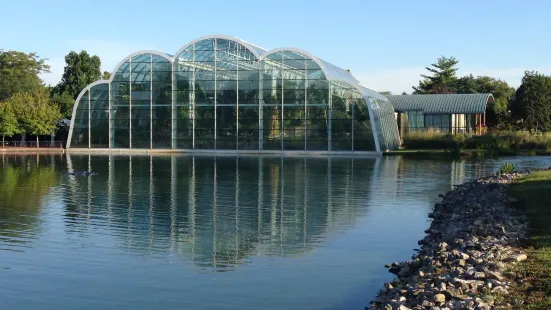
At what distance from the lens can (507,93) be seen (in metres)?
95.1

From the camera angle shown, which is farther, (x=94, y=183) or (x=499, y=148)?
(x=499, y=148)

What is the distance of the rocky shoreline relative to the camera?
10.5 metres

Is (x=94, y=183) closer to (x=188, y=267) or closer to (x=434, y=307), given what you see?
(x=188, y=267)

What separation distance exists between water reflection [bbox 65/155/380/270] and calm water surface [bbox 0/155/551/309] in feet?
0.16

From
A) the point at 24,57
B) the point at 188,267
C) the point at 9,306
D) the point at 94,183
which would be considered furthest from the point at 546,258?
the point at 24,57

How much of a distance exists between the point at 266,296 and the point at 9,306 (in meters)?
4.57

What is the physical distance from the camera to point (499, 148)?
57.8 meters

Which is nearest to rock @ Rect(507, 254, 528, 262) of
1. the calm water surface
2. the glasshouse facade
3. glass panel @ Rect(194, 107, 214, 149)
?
the calm water surface

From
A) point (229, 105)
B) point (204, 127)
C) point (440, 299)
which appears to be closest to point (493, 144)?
point (229, 105)

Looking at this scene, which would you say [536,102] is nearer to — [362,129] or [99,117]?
[362,129]

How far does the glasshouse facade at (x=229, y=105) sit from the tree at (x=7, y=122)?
714cm

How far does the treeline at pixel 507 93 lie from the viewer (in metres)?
73.2

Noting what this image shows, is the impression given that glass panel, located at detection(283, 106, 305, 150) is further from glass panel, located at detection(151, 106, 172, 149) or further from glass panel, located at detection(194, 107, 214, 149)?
glass panel, located at detection(151, 106, 172, 149)

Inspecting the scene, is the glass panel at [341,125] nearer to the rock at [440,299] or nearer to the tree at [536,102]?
the tree at [536,102]
